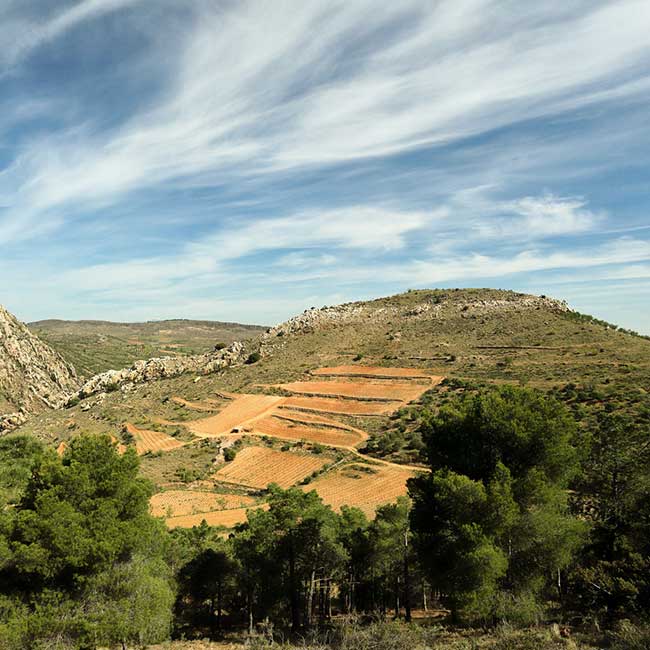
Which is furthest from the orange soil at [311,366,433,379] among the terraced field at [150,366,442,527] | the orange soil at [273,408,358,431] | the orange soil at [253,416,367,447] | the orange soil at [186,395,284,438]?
the orange soil at [253,416,367,447]

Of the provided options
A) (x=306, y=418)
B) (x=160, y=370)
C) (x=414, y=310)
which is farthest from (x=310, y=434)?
(x=160, y=370)

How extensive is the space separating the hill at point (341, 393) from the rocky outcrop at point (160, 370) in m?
0.44

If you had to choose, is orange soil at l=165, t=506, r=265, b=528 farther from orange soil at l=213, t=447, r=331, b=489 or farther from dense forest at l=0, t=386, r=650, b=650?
dense forest at l=0, t=386, r=650, b=650

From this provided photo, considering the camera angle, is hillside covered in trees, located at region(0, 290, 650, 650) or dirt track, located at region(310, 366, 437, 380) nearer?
hillside covered in trees, located at region(0, 290, 650, 650)

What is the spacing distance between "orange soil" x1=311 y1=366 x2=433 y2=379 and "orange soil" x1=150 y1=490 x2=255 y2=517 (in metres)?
26.3

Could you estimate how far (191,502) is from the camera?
107 ft

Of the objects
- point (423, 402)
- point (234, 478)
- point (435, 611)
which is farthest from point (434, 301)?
point (435, 611)

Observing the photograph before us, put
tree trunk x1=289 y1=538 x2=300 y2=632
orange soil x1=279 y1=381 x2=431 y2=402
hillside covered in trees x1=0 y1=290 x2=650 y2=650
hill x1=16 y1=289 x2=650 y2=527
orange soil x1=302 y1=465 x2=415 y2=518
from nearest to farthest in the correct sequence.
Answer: hillside covered in trees x1=0 y1=290 x2=650 y2=650, tree trunk x1=289 y1=538 x2=300 y2=632, orange soil x1=302 y1=465 x2=415 y2=518, hill x1=16 y1=289 x2=650 y2=527, orange soil x1=279 y1=381 x2=431 y2=402

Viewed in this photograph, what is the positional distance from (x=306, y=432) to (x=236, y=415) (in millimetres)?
10465

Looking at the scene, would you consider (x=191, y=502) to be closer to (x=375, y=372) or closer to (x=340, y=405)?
(x=340, y=405)

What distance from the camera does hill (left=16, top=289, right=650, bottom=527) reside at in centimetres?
3462

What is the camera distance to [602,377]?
40.9 m

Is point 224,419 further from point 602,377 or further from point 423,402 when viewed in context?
point 602,377

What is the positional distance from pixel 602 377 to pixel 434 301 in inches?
1809
